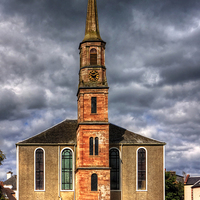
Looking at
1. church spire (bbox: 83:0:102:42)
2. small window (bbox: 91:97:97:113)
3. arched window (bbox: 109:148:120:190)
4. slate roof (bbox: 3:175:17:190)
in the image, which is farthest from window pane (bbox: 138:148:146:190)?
slate roof (bbox: 3:175:17:190)

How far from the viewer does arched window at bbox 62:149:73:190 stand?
47.8 metres

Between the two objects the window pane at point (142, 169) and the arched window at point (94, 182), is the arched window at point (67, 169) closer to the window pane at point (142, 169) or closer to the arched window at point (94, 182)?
the arched window at point (94, 182)

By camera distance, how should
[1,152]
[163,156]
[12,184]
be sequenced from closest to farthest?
[1,152]
[163,156]
[12,184]

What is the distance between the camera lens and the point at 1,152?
42.6 meters

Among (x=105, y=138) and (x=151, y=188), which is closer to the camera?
(x=105, y=138)

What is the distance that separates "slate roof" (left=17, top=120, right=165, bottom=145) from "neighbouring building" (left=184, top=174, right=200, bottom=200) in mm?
17488

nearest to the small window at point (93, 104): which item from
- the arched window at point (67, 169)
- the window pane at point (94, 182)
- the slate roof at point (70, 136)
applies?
the slate roof at point (70, 136)

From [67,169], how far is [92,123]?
301 inches

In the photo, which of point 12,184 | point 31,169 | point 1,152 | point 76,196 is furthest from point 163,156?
point 12,184

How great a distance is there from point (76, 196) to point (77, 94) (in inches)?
499

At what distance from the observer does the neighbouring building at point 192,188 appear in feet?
203

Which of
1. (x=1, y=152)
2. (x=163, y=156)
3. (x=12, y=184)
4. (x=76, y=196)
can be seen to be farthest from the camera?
(x=12, y=184)

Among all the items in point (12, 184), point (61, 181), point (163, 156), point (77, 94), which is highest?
point (77, 94)

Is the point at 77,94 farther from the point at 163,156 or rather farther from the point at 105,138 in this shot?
the point at 163,156
